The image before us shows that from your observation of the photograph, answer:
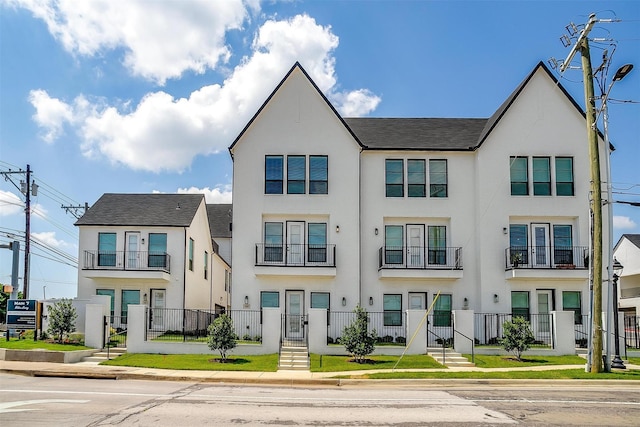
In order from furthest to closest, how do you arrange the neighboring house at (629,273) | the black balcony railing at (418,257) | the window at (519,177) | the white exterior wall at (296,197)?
the neighboring house at (629,273) < the window at (519,177) < the black balcony railing at (418,257) < the white exterior wall at (296,197)

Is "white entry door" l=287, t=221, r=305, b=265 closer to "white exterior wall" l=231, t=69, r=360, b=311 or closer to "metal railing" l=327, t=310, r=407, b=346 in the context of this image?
"white exterior wall" l=231, t=69, r=360, b=311

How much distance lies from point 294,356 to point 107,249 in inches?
539

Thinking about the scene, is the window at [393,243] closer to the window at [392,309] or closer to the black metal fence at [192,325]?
the window at [392,309]

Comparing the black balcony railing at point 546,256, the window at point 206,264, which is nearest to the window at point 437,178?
the black balcony railing at point 546,256

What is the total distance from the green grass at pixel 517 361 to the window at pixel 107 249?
1844 cm

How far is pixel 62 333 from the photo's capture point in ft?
78.7

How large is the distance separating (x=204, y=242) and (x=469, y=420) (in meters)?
26.4

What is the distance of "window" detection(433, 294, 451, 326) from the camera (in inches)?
1063

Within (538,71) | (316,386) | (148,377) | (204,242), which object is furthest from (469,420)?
(204,242)

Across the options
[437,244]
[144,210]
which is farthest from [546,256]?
[144,210]

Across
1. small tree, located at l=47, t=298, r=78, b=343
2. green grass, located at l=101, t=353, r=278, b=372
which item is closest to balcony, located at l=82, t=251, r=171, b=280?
small tree, located at l=47, t=298, r=78, b=343

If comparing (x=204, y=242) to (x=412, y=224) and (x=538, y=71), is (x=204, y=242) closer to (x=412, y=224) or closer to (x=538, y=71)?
(x=412, y=224)

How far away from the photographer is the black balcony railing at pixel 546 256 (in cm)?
2670

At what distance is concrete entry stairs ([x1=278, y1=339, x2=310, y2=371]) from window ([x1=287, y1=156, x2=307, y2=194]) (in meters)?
6.95
